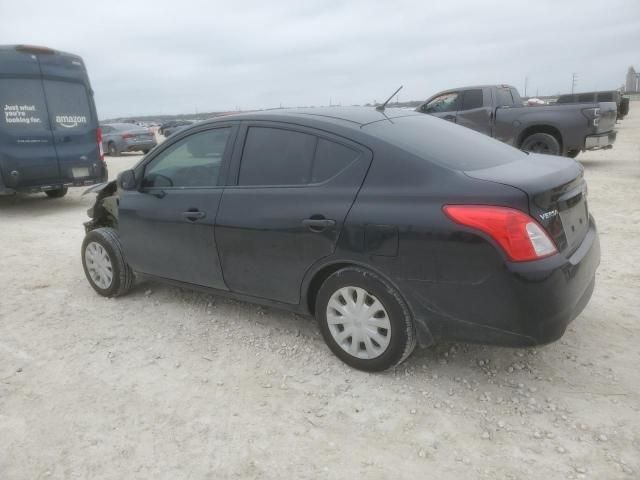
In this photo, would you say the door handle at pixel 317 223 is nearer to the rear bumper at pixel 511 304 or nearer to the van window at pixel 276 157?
the van window at pixel 276 157

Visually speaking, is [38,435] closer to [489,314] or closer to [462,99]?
[489,314]

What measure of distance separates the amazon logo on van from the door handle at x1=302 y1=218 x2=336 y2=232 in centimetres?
735

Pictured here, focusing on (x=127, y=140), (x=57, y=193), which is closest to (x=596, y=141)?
(x=57, y=193)

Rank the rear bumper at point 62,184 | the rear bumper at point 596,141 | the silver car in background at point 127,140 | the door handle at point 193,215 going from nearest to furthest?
the door handle at point 193,215 → the rear bumper at point 62,184 → the rear bumper at point 596,141 → the silver car in background at point 127,140

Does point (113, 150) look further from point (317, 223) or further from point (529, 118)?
point (317, 223)

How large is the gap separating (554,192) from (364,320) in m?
1.23

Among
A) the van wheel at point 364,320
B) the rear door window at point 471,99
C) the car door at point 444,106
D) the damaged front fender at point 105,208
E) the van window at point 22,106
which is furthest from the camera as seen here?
the car door at point 444,106

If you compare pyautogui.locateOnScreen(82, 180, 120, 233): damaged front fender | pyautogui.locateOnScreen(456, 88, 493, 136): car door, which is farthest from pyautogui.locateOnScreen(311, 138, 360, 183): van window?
pyautogui.locateOnScreen(456, 88, 493, 136): car door

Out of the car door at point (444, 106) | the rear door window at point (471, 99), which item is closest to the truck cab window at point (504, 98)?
the rear door window at point (471, 99)

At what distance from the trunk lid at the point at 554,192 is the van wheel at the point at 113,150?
20.7 meters

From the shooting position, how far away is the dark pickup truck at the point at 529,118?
10250mm

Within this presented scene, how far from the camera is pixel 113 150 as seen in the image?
2127 cm

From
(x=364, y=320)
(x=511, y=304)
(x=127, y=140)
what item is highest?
(x=127, y=140)

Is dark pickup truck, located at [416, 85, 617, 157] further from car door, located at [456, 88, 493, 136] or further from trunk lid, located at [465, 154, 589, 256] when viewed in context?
trunk lid, located at [465, 154, 589, 256]
